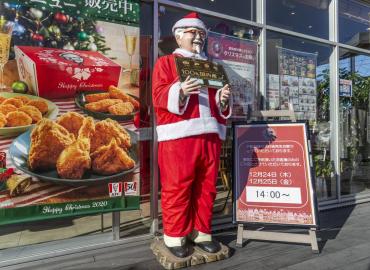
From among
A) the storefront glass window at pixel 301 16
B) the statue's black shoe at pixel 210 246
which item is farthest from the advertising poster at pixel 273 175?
the storefront glass window at pixel 301 16

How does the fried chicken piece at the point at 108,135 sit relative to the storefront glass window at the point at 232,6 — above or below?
below

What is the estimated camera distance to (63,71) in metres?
3.09

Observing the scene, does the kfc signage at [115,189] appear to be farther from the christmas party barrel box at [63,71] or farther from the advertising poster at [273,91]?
the advertising poster at [273,91]

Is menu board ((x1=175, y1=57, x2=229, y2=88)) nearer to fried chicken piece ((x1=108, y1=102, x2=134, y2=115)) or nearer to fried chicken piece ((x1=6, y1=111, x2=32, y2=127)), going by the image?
fried chicken piece ((x1=108, y1=102, x2=134, y2=115))

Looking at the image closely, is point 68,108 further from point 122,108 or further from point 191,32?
point 191,32

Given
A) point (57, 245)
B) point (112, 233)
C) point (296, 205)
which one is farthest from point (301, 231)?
point (57, 245)

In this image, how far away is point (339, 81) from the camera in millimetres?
5500

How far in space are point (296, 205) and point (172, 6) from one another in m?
2.22

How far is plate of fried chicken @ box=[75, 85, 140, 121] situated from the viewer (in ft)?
10.6

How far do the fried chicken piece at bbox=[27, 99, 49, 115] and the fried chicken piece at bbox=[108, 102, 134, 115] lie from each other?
0.54 m

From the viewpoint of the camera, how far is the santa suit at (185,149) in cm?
300

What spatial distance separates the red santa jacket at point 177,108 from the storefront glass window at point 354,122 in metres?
3.13

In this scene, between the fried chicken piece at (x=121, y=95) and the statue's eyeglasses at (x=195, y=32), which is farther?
the fried chicken piece at (x=121, y=95)

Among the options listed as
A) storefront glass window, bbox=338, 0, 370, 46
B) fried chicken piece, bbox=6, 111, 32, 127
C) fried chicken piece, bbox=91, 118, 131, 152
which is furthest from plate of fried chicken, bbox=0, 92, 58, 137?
storefront glass window, bbox=338, 0, 370, 46
